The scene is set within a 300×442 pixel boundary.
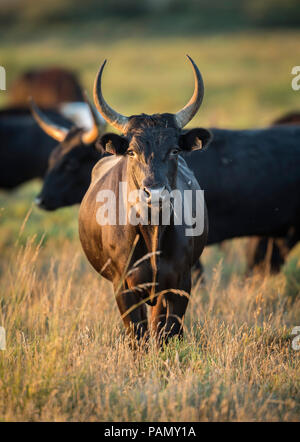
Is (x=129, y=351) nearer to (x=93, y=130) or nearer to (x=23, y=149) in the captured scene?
(x=93, y=130)

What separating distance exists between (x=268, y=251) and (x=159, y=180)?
12.6 feet

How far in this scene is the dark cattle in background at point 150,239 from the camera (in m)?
4.32

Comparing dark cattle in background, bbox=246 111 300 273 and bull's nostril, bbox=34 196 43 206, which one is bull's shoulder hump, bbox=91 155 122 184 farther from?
dark cattle in background, bbox=246 111 300 273

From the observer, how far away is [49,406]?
142 inches

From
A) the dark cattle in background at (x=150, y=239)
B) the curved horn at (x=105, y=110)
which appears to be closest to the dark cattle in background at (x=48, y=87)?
the curved horn at (x=105, y=110)

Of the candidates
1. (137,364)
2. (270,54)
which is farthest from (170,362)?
A: (270,54)

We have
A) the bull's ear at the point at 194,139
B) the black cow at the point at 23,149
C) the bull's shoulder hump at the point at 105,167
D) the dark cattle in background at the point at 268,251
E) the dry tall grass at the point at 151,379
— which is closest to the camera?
the dry tall grass at the point at 151,379

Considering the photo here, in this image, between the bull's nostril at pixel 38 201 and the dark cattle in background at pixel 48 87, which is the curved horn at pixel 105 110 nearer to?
the bull's nostril at pixel 38 201

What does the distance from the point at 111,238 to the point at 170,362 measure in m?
1.05

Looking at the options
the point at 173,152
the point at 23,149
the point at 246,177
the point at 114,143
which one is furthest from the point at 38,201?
the point at 23,149

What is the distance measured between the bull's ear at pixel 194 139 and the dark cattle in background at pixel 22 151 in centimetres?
651

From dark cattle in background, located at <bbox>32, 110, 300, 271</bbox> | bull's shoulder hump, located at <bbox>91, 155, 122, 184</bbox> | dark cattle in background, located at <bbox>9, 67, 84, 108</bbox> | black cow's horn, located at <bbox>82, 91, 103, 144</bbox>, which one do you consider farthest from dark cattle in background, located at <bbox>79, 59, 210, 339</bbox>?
dark cattle in background, located at <bbox>9, 67, 84, 108</bbox>

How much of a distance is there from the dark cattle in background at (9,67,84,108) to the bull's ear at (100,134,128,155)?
15.2 meters

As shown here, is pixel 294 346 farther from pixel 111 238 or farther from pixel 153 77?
pixel 153 77
